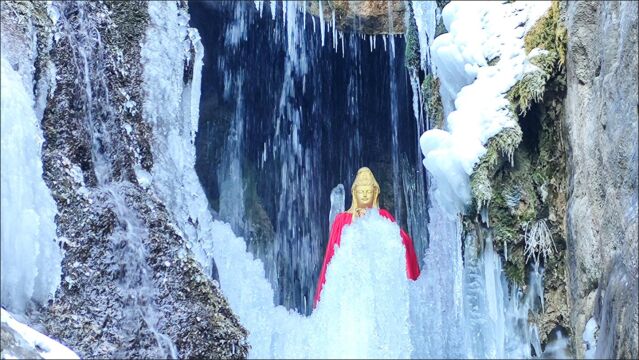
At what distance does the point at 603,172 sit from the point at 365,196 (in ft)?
9.69

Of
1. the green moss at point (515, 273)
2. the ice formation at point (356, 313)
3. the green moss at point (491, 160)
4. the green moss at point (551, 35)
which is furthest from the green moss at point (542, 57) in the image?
the ice formation at point (356, 313)

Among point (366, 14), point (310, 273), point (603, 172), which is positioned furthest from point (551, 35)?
point (310, 273)

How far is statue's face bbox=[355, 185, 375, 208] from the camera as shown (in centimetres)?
953

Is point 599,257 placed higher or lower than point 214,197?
lower

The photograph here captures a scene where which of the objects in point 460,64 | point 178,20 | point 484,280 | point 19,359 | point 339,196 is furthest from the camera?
point 339,196

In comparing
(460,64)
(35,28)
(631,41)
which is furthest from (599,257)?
(35,28)

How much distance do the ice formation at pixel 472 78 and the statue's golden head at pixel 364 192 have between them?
55.1 inches

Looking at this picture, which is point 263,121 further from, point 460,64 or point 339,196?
point 460,64

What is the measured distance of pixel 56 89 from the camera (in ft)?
24.9

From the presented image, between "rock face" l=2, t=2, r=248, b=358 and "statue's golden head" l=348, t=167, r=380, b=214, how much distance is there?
7.23 ft

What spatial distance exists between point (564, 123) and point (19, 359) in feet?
14.5

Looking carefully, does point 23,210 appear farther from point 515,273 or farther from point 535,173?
point 535,173

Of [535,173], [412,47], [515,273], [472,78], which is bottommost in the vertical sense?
[515,273]

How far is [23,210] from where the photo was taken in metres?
6.71
